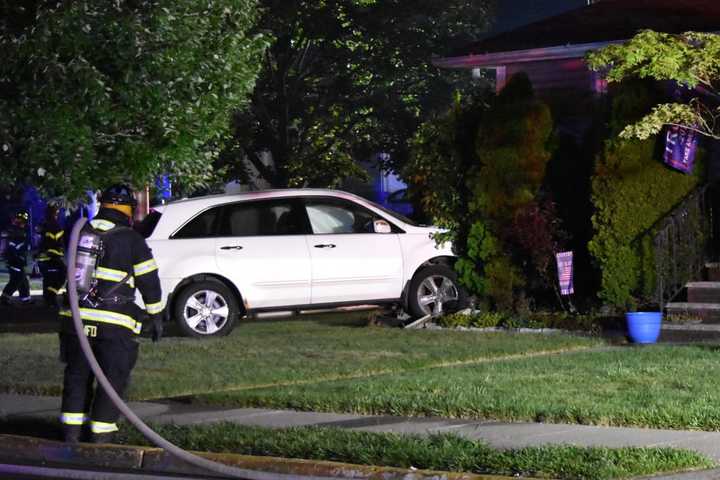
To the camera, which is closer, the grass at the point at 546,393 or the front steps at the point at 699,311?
the grass at the point at 546,393

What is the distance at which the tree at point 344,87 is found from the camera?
1115 inches

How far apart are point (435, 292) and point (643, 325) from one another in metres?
3.92

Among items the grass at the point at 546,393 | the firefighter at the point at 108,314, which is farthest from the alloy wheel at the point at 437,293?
the firefighter at the point at 108,314

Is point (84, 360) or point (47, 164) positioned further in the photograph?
point (47, 164)

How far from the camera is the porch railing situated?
56.0 feet

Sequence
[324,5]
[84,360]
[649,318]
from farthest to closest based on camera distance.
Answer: [324,5]
[649,318]
[84,360]

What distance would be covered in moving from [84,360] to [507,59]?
11478 mm

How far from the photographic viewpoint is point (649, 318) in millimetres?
16125

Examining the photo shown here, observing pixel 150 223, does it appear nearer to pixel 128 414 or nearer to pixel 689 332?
pixel 689 332

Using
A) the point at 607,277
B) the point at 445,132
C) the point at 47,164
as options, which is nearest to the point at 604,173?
the point at 607,277

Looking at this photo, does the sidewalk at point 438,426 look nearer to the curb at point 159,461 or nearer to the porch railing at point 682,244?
the curb at point 159,461

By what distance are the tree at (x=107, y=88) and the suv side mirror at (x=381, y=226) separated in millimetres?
2473

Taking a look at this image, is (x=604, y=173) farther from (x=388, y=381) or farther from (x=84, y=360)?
(x=84, y=360)

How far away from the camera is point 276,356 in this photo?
51.0ft
